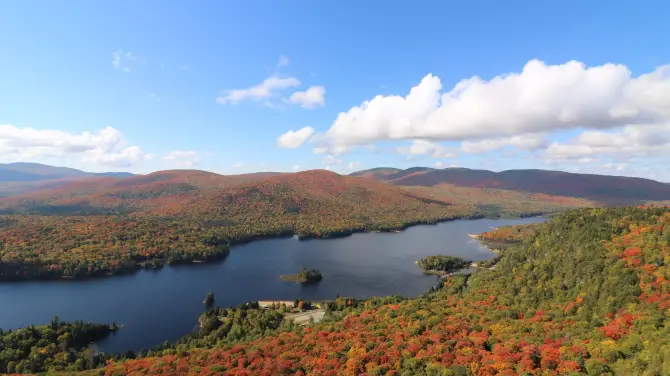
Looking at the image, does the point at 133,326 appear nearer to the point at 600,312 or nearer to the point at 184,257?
the point at 184,257

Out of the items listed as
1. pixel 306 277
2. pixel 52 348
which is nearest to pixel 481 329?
pixel 306 277

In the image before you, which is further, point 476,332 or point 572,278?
point 572,278

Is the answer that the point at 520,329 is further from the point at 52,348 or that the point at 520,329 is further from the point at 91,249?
the point at 91,249

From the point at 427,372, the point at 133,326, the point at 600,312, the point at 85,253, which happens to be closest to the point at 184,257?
the point at 85,253

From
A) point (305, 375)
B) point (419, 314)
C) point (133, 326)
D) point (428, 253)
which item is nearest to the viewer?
point (305, 375)

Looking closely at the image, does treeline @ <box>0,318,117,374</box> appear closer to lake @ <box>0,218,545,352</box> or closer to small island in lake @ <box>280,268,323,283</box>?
lake @ <box>0,218,545,352</box>

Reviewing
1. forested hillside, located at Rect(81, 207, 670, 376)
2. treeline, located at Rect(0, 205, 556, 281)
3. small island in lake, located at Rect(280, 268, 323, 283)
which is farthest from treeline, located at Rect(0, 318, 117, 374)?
small island in lake, located at Rect(280, 268, 323, 283)
